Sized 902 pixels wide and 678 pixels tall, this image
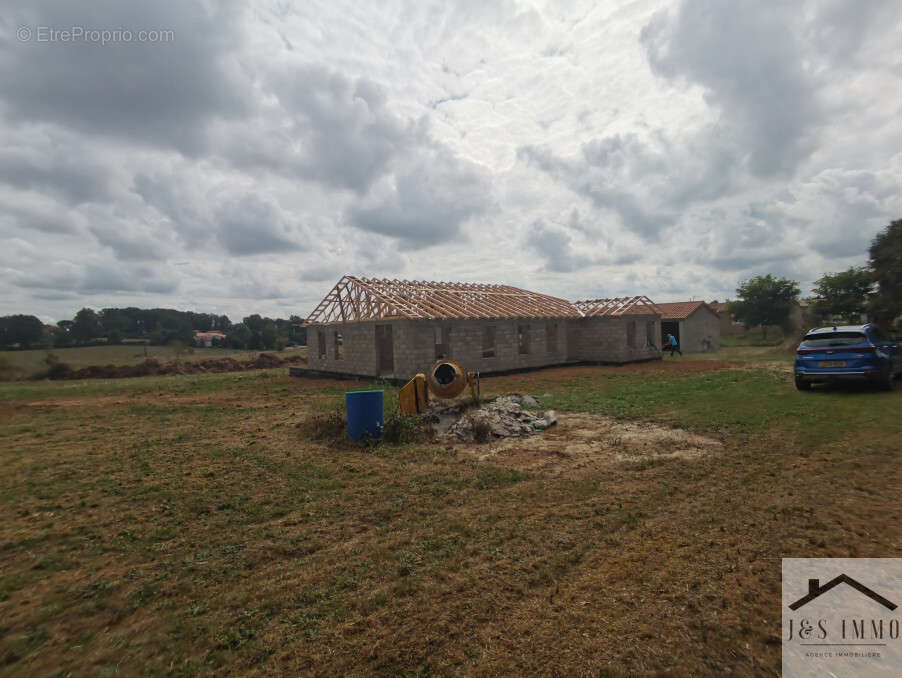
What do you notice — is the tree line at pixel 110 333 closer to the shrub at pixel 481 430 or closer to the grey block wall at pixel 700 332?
the grey block wall at pixel 700 332

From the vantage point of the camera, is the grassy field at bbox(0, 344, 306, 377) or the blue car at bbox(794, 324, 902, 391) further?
the grassy field at bbox(0, 344, 306, 377)

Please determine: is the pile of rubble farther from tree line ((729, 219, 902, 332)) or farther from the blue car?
tree line ((729, 219, 902, 332))

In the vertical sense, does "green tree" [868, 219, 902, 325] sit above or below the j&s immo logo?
above

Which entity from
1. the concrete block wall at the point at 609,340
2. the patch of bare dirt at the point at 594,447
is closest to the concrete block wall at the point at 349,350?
the concrete block wall at the point at 609,340

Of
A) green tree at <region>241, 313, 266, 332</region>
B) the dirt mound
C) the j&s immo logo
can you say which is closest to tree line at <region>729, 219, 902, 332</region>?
the j&s immo logo

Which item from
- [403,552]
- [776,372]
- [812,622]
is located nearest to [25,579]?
[403,552]

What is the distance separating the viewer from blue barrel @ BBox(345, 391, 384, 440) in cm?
875

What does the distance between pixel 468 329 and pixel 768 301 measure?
107 ft

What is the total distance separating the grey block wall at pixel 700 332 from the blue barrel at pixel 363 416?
30045 mm

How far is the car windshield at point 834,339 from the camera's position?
10.3 m

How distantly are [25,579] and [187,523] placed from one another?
1410 millimetres

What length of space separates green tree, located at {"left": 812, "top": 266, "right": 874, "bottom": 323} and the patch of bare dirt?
28372 mm

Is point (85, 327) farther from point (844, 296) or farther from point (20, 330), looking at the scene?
point (844, 296)

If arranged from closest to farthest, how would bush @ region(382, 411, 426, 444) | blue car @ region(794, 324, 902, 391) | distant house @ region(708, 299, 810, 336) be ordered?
bush @ region(382, 411, 426, 444) < blue car @ region(794, 324, 902, 391) < distant house @ region(708, 299, 810, 336)
